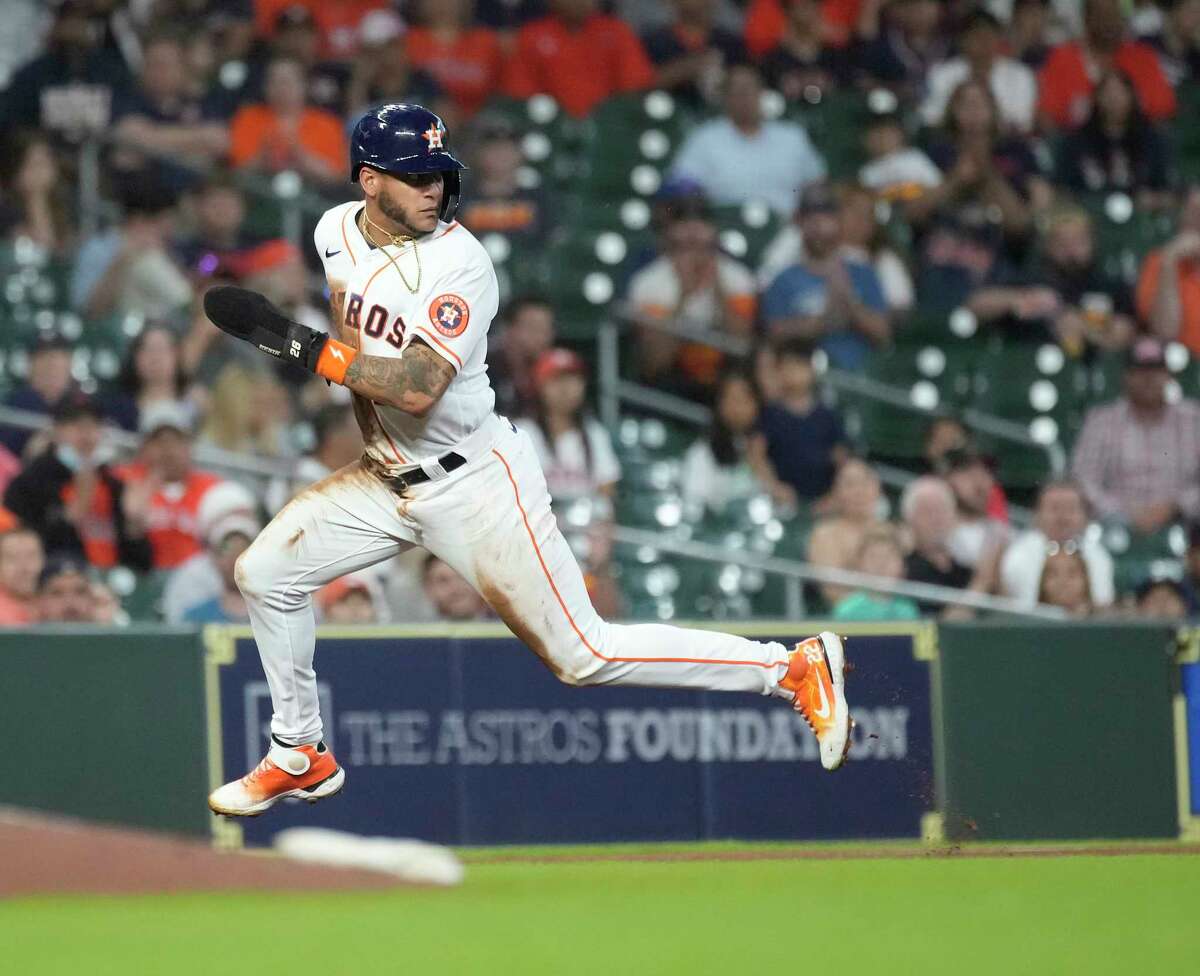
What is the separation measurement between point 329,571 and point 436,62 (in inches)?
261

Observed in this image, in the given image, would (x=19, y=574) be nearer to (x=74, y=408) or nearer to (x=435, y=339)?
(x=74, y=408)

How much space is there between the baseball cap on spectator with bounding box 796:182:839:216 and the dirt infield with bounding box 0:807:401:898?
19.0ft

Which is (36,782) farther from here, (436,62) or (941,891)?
(436,62)

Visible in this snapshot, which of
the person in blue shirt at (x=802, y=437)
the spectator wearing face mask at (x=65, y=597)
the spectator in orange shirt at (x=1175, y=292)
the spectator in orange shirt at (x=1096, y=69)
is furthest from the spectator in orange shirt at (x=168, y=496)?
the spectator in orange shirt at (x=1096, y=69)

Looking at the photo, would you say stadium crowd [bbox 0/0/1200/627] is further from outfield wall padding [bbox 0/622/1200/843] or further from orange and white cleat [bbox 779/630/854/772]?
orange and white cleat [bbox 779/630/854/772]

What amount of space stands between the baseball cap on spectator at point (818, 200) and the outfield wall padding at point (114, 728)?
4538mm

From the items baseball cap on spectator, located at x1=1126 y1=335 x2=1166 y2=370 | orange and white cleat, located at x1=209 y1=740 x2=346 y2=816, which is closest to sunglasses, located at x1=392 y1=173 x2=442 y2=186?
orange and white cleat, located at x1=209 y1=740 x2=346 y2=816

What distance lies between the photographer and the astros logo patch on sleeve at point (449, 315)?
6.29 metres

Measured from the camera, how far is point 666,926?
6.03 m

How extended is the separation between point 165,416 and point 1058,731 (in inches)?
173

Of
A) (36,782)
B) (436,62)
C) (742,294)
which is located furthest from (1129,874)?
(436,62)

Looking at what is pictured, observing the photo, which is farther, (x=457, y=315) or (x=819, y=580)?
(x=819, y=580)

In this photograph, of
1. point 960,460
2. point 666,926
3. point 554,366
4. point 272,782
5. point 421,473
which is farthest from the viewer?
point 960,460

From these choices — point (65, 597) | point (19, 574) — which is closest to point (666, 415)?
point (65, 597)
